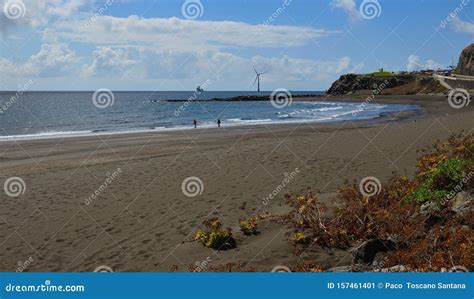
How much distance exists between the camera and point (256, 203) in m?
13.1

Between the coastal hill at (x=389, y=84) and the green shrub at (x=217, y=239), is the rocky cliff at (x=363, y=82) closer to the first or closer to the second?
the coastal hill at (x=389, y=84)

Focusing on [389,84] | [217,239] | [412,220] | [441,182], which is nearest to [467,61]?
[389,84]

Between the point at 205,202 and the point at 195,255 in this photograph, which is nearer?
the point at 195,255

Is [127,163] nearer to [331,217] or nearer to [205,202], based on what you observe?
[205,202]

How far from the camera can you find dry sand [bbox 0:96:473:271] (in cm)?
941

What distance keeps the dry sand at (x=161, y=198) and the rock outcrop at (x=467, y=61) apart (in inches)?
4255

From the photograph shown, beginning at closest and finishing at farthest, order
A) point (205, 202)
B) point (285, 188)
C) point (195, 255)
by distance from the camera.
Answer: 1. point (195, 255)
2. point (205, 202)
3. point (285, 188)

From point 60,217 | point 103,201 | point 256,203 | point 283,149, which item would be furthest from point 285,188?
point 283,149

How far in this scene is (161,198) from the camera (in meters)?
14.1

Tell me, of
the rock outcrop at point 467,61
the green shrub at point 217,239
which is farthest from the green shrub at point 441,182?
the rock outcrop at point 467,61

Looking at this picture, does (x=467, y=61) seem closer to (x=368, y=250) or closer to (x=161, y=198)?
(x=161, y=198)

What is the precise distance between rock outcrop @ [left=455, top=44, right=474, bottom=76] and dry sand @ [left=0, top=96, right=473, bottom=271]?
108 metres

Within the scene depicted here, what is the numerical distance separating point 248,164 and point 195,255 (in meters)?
10.2

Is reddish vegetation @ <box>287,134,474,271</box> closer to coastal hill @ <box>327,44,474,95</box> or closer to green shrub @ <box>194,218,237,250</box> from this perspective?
green shrub @ <box>194,218,237,250</box>
